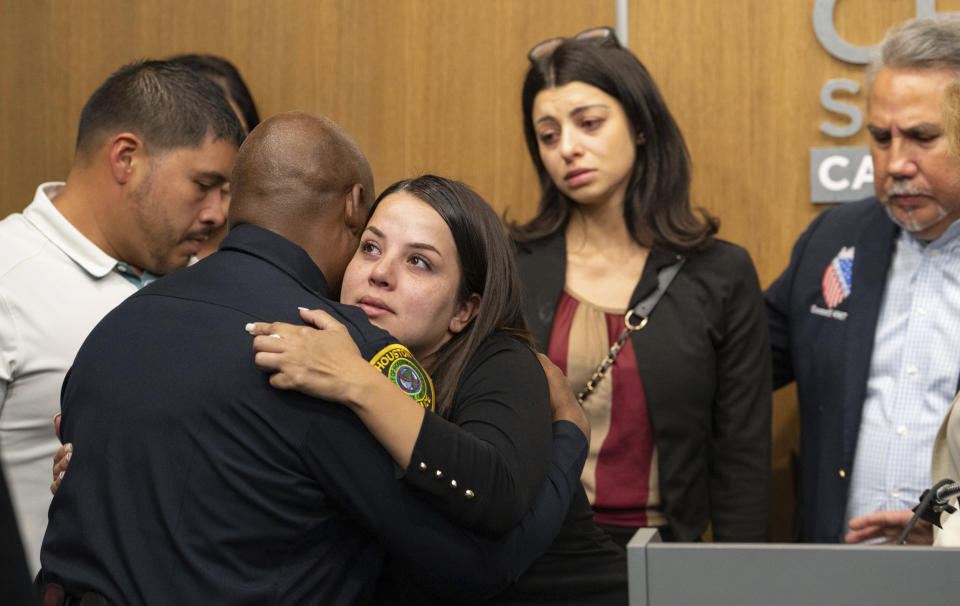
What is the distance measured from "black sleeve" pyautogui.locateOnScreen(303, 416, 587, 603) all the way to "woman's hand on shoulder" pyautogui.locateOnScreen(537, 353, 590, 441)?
10.8 inches

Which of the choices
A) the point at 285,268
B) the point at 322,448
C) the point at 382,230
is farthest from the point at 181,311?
the point at 382,230

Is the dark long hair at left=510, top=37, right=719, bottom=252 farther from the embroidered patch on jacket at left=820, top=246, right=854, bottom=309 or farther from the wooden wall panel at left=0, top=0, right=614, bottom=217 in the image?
the wooden wall panel at left=0, top=0, right=614, bottom=217

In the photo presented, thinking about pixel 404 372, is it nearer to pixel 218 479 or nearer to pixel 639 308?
pixel 218 479

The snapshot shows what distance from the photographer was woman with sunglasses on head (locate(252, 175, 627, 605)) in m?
1.39

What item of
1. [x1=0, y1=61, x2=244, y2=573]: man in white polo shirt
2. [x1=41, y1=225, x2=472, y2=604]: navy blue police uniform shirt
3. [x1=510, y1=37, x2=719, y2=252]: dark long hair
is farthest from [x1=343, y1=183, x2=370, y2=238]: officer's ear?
[x1=510, y1=37, x2=719, y2=252]: dark long hair

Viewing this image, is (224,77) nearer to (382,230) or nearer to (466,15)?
(466,15)

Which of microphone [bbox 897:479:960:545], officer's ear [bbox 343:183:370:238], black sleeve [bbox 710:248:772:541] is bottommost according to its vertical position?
black sleeve [bbox 710:248:772:541]

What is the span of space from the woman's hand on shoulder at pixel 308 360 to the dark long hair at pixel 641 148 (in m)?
1.43

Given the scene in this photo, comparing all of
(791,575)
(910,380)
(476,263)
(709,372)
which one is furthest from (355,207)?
(910,380)

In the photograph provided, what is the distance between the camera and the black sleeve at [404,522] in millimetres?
1417

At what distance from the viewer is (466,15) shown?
3.31 metres

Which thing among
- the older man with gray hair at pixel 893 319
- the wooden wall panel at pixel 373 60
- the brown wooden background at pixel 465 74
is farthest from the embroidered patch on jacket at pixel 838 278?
the wooden wall panel at pixel 373 60

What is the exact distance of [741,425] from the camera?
2641mm

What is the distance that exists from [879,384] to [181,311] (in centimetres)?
172
